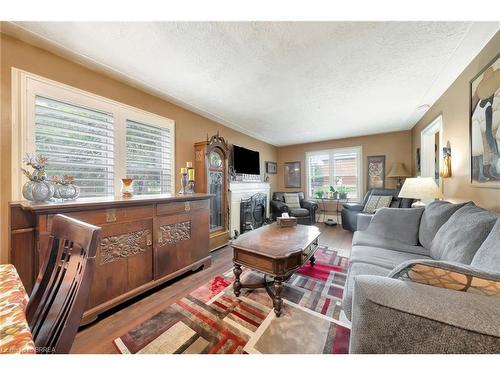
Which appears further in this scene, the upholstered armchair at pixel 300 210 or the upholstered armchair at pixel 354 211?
the upholstered armchair at pixel 300 210

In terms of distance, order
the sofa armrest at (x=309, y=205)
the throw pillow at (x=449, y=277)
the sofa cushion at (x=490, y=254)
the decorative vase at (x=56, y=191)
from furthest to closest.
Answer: the sofa armrest at (x=309, y=205) → the decorative vase at (x=56, y=191) → the sofa cushion at (x=490, y=254) → the throw pillow at (x=449, y=277)

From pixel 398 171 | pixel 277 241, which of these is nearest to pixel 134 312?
pixel 277 241

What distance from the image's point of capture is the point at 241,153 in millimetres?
4125

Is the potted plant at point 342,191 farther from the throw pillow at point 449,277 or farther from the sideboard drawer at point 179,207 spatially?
the throw pillow at point 449,277

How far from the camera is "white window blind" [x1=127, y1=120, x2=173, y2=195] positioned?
7.63 feet

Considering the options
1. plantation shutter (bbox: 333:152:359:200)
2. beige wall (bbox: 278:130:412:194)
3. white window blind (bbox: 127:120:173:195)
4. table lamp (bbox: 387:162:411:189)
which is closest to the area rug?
white window blind (bbox: 127:120:173:195)

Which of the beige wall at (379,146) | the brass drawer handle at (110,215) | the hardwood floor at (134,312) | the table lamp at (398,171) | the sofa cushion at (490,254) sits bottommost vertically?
the hardwood floor at (134,312)

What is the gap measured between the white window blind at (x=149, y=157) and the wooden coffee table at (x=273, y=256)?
1.51 metres

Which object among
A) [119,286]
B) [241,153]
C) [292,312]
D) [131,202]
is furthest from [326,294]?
[241,153]

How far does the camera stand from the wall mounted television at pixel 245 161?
3990 mm

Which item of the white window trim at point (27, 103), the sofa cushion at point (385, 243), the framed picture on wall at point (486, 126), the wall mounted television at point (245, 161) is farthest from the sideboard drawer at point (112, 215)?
the framed picture on wall at point (486, 126)

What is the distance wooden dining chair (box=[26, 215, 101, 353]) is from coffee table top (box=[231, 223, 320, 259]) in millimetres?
1207

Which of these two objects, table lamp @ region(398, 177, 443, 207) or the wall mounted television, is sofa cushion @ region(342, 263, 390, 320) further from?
the wall mounted television
